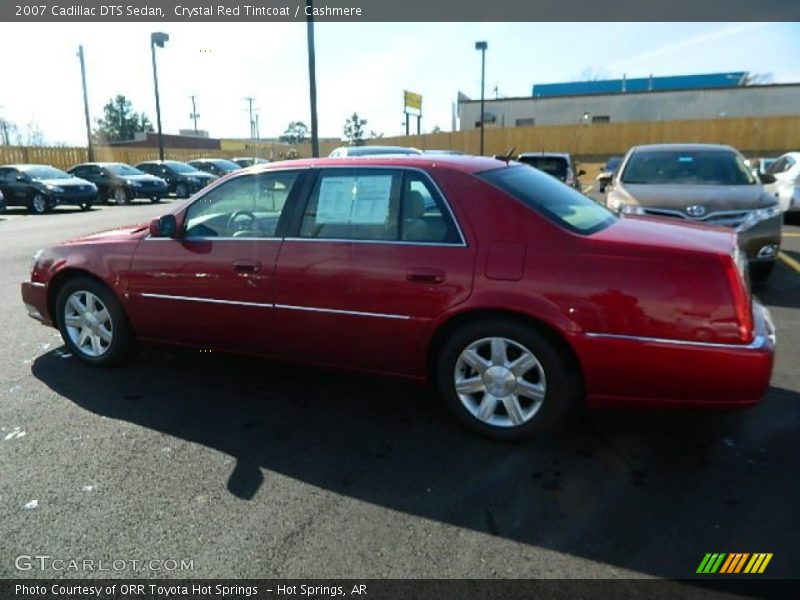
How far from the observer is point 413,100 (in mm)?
61000

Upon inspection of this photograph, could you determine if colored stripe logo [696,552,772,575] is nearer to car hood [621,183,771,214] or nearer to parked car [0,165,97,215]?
car hood [621,183,771,214]

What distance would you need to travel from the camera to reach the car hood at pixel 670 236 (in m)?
3.13

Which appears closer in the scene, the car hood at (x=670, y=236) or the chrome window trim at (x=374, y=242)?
the car hood at (x=670, y=236)

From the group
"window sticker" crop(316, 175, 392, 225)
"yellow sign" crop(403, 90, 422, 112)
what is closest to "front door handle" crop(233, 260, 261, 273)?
"window sticker" crop(316, 175, 392, 225)

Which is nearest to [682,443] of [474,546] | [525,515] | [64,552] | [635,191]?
[525,515]

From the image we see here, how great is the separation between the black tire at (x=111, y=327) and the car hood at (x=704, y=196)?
5444 millimetres

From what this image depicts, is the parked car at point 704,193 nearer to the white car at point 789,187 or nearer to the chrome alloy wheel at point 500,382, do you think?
the chrome alloy wheel at point 500,382

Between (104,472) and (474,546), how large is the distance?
195cm

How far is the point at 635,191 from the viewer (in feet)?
23.3

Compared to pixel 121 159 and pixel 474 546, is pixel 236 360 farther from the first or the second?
→ pixel 121 159

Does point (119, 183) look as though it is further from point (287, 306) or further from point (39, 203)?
point (287, 306)

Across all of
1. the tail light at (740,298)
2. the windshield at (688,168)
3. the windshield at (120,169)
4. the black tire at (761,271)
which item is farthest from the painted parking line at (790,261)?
the windshield at (120,169)

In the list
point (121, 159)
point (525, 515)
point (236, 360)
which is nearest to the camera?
point (525, 515)

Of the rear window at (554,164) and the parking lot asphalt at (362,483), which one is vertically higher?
the rear window at (554,164)
